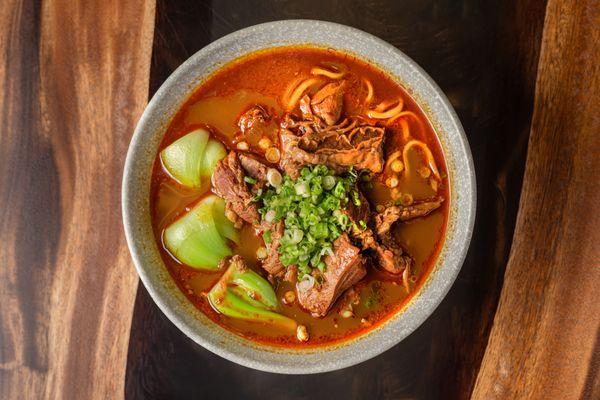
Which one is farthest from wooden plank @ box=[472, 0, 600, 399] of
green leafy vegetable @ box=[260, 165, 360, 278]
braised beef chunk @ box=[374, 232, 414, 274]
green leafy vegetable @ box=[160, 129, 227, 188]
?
green leafy vegetable @ box=[160, 129, 227, 188]

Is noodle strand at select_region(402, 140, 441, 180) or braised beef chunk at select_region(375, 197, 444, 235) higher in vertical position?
noodle strand at select_region(402, 140, 441, 180)

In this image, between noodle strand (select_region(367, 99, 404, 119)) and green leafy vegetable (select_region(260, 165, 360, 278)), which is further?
noodle strand (select_region(367, 99, 404, 119))

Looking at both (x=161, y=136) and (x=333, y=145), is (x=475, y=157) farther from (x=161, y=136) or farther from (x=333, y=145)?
(x=161, y=136)

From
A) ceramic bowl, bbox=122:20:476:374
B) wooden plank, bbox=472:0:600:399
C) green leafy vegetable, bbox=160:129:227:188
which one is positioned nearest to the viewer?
ceramic bowl, bbox=122:20:476:374

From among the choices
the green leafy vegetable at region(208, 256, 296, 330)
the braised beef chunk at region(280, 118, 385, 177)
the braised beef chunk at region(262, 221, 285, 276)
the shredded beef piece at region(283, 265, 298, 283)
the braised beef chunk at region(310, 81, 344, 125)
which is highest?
the braised beef chunk at region(310, 81, 344, 125)

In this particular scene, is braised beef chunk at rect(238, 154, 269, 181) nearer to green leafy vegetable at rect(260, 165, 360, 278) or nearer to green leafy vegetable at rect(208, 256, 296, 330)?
green leafy vegetable at rect(260, 165, 360, 278)

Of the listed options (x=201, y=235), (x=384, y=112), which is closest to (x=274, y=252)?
(x=201, y=235)

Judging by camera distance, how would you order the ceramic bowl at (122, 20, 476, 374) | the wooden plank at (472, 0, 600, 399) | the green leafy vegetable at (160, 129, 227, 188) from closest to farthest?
the ceramic bowl at (122, 20, 476, 374) < the green leafy vegetable at (160, 129, 227, 188) < the wooden plank at (472, 0, 600, 399)
